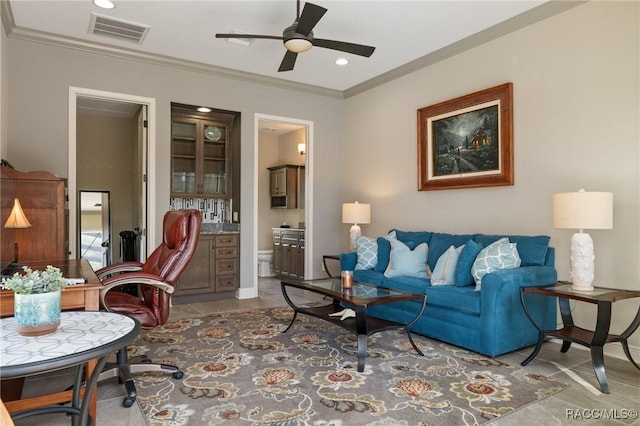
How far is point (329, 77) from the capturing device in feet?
17.9

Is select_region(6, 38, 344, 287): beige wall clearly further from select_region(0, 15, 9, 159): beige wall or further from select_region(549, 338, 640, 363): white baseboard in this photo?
select_region(549, 338, 640, 363): white baseboard

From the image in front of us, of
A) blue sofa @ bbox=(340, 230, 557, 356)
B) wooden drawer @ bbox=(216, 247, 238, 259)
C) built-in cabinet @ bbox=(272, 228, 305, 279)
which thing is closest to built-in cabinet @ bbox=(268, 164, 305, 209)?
built-in cabinet @ bbox=(272, 228, 305, 279)

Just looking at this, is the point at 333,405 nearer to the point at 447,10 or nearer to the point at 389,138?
the point at 447,10

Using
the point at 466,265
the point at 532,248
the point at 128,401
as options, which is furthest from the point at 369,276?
the point at 128,401

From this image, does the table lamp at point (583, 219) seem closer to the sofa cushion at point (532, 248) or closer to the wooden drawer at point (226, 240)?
the sofa cushion at point (532, 248)

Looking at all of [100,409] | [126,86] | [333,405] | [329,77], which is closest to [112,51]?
[126,86]

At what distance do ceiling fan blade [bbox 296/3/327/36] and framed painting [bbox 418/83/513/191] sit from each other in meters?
2.03

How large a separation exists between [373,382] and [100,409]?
5.27 feet

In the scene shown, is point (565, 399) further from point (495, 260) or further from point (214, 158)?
point (214, 158)

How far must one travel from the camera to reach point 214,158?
5715 mm

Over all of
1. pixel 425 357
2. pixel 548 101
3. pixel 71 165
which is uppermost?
pixel 548 101

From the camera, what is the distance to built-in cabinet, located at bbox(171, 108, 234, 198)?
545 centimetres

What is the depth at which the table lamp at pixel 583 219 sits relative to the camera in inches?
108

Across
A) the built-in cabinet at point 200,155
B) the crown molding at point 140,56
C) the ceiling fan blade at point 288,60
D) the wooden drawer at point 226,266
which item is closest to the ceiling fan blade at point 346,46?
the ceiling fan blade at point 288,60
